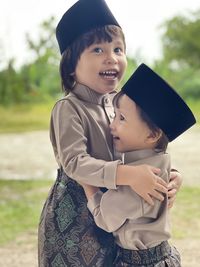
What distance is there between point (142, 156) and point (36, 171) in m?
2.99

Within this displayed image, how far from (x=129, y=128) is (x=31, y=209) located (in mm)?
2012

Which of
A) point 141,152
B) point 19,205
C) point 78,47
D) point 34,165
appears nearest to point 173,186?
point 141,152

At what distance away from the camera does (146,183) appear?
1144 millimetres

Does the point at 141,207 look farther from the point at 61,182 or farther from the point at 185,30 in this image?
the point at 185,30

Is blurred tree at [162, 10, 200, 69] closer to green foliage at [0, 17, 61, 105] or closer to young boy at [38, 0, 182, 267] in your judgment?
green foliage at [0, 17, 61, 105]

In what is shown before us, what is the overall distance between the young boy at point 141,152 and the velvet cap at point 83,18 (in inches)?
5.4

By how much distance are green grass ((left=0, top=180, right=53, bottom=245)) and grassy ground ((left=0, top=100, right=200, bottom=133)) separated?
8.09 feet

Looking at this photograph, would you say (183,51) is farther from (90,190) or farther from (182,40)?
(90,190)

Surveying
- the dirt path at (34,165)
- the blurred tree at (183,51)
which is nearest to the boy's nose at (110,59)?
the dirt path at (34,165)

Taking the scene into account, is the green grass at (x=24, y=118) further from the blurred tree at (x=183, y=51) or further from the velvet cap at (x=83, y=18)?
the velvet cap at (x=83, y=18)

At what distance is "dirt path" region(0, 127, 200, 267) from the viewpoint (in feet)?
7.82

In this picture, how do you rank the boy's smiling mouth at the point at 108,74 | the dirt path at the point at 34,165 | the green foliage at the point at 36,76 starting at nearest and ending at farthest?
→ the boy's smiling mouth at the point at 108,74
the dirt path at the point at 34,165
the green foliage at the point at 36,76

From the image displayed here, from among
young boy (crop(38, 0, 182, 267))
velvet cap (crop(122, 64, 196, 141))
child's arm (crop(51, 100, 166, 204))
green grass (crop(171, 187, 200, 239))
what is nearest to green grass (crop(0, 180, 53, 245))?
green grass (crop(171, 187, 200, 239))

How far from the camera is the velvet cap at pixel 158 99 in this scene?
1154 mm
